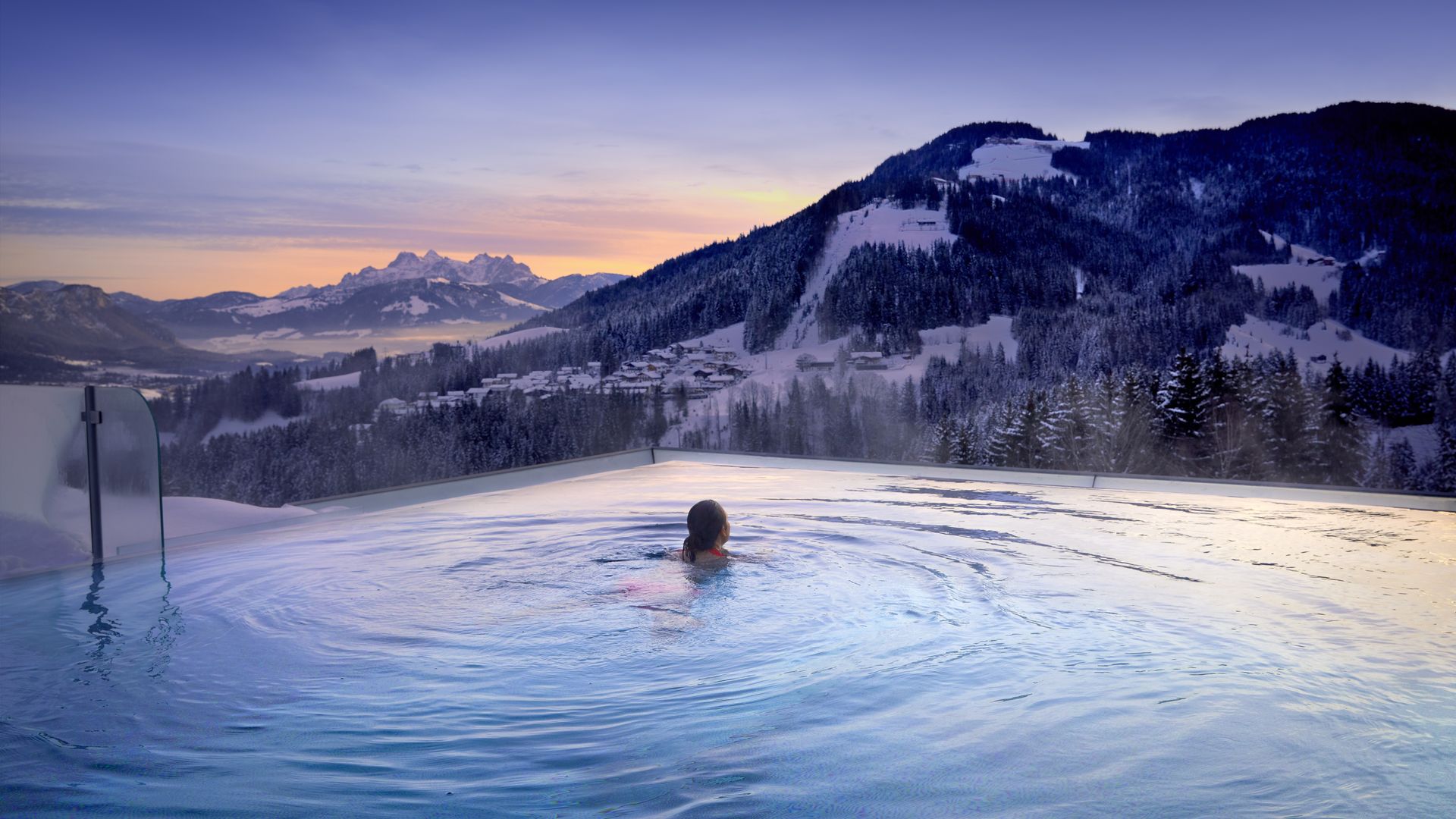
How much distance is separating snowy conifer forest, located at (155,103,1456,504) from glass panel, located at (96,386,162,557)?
26.7 feet

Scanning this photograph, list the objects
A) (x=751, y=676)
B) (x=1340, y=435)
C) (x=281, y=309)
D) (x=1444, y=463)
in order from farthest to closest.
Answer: (x=281, y=309)
(x=1340, y=435)
(x=1444, y=463)
(x=751, y=676)

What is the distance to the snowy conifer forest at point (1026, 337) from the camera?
11.0 m

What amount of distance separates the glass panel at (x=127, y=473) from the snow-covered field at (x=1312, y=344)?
38.3 feet

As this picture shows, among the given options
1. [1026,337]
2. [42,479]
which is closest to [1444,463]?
[1026,337]

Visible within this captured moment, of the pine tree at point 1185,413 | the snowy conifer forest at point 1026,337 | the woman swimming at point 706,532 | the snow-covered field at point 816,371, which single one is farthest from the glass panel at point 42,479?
the pine tree at point 1185,413

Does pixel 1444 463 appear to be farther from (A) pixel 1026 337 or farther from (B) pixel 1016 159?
(B) pixel 1016 159

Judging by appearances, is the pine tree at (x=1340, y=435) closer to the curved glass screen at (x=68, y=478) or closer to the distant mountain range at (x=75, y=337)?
the curved glass screen at (x=68, y=478)

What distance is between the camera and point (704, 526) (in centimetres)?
408

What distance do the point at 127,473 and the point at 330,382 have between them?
13180mm

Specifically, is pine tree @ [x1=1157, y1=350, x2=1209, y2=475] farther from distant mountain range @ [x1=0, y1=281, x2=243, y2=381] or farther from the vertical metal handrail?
distant mountain range @ [x1=0, y1=281, x2=243, y2=381]

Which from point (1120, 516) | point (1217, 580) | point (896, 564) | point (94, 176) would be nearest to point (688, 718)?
point (896, 564)

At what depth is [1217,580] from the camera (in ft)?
12.0

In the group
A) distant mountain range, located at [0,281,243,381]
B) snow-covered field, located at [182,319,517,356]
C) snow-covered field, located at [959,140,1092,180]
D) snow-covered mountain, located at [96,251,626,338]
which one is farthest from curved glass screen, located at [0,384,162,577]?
distant mountain range, located at [0,281,243,381]

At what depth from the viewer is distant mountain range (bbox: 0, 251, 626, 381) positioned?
1498cm
